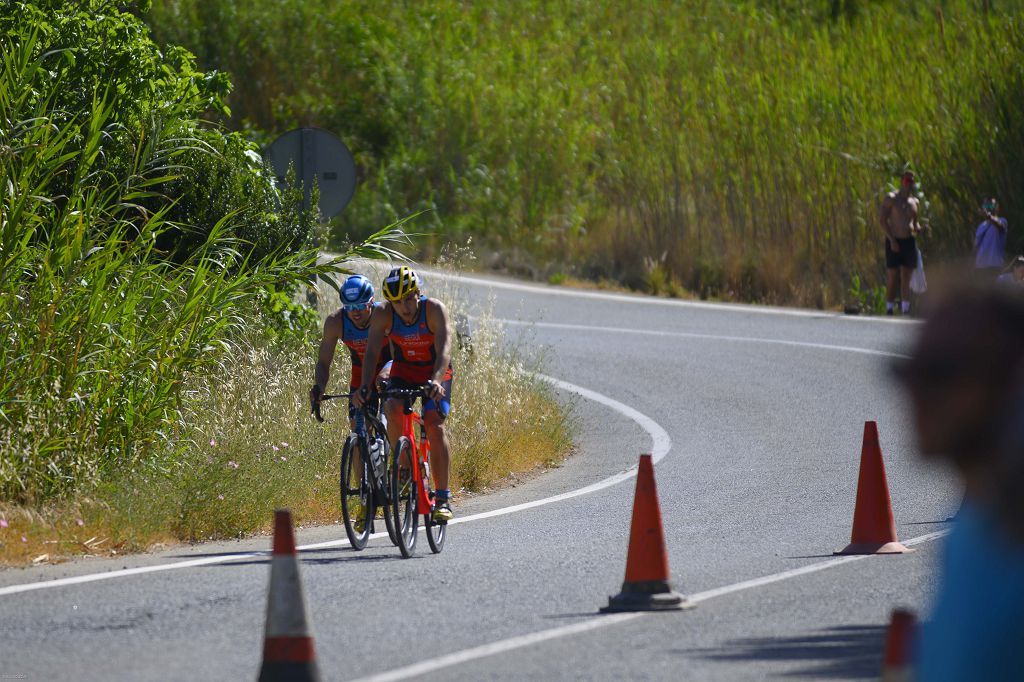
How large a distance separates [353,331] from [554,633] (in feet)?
14.7

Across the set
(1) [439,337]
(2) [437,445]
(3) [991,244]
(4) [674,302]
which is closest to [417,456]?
(2) [437,445]

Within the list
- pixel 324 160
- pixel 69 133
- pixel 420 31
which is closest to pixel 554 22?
pixel 420 31

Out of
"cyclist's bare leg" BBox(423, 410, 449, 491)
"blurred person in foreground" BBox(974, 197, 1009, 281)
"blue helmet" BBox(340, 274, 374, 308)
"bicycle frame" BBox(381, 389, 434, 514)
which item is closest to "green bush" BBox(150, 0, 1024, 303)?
"blurred person in foreground" BBox(974, 197, 1009, 281)

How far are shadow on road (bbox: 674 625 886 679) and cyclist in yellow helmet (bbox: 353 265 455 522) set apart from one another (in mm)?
3267

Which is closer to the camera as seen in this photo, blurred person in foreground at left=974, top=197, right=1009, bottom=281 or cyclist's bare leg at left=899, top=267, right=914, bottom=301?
blurred person in foreground at left=974, top=197, right=1009, bottom=281

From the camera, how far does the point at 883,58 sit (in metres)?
30.8

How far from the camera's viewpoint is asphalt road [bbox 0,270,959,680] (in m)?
6.67

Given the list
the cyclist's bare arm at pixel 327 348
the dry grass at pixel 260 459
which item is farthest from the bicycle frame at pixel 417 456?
the dry grass at pixel 260 459

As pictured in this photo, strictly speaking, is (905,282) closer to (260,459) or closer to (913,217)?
(913,217)

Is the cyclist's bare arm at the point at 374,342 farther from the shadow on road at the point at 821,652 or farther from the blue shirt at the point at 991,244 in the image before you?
the blue shirt at the point at 991,244

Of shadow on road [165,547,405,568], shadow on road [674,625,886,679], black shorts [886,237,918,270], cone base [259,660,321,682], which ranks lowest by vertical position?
shadow on road [165,547,405,568]

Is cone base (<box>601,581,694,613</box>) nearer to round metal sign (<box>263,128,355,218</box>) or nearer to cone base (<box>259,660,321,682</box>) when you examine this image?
cone base (<box>259,660,321,682</box>)

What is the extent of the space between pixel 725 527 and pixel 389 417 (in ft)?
7.73

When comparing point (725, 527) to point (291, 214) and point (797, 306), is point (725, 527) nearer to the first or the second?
point (291, 214)
